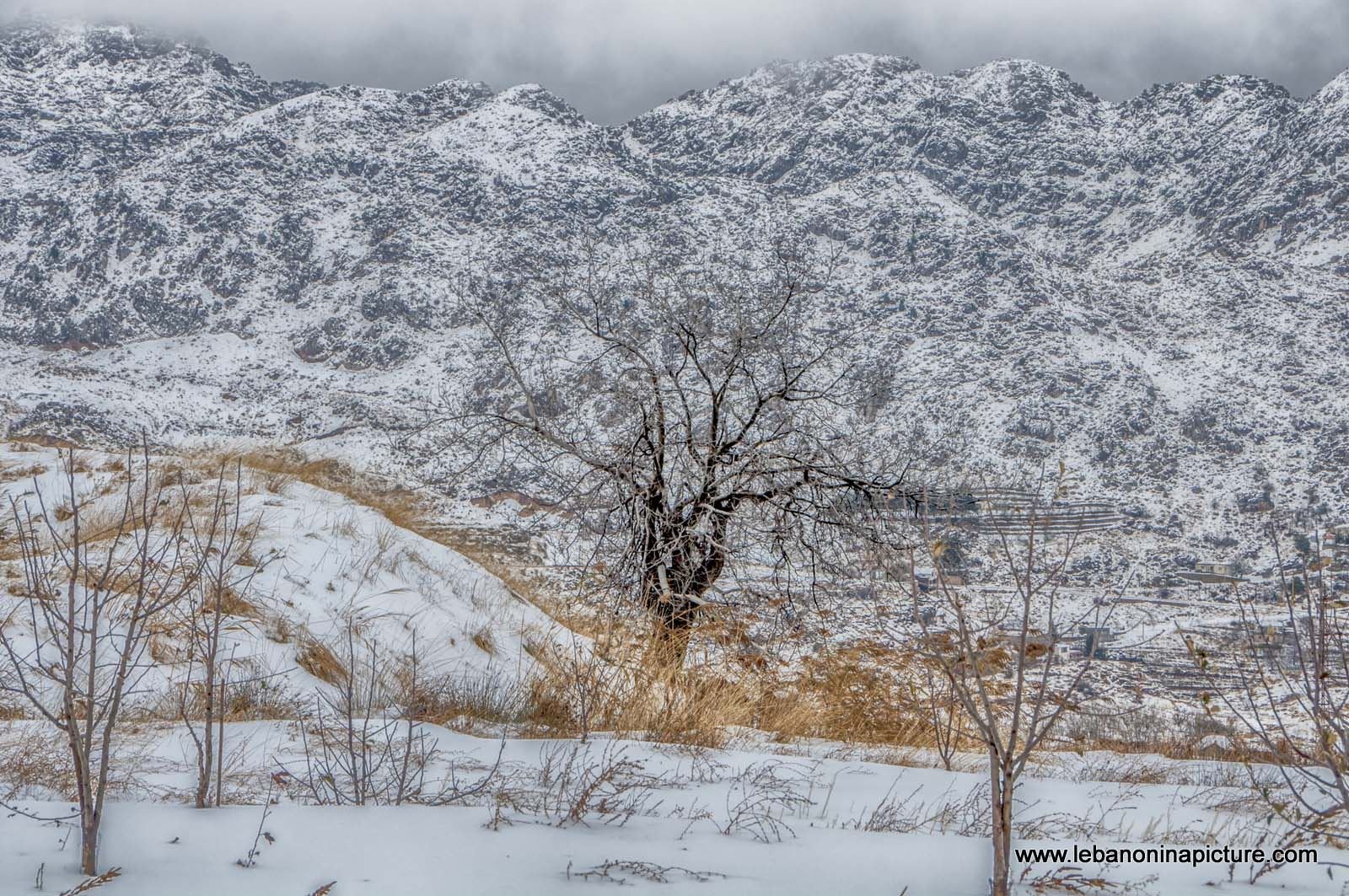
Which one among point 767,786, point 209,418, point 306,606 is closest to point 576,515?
point 306,606

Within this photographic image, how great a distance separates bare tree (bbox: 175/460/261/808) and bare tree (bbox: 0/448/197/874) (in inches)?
5.4

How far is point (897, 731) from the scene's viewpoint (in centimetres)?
625

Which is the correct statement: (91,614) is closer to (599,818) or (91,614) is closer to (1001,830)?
(599,818)

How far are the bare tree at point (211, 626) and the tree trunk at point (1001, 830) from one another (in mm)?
2094

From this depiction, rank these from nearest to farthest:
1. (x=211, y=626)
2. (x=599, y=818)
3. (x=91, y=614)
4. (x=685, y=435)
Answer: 1. (x=599, y=818)
2. (x=91, y=614)
3. (x=211, y=626)
4. (x=685, y=435)

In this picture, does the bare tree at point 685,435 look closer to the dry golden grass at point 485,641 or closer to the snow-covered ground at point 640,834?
the dry golden grass at point 485,641

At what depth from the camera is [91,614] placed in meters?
5.49

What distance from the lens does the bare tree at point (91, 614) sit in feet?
7.54

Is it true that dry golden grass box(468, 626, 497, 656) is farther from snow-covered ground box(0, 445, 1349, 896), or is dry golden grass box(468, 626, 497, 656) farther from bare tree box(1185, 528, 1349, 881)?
bare tree box(1185, 528, 1349, 881)

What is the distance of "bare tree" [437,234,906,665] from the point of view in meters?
7.89

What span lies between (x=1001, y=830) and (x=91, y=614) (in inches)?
208

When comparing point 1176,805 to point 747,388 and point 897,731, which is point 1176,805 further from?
point 747,388

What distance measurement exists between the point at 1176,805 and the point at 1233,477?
200314mm

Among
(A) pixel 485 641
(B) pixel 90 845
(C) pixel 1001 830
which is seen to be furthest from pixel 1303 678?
(A) pixel 485 641
